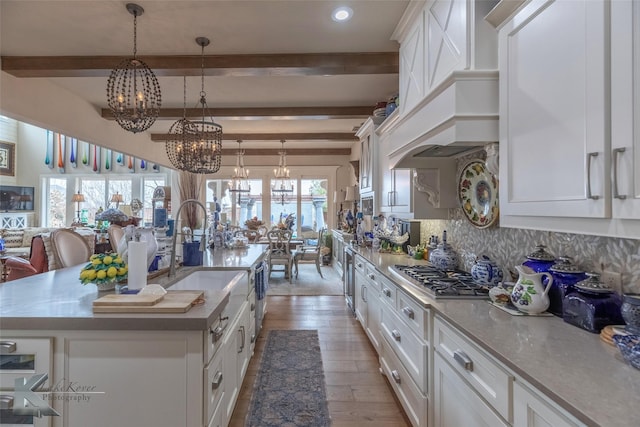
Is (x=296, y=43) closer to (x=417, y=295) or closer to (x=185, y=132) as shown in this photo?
(x=185, y=132)

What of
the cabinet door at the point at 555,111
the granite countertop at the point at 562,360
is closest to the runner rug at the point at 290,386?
the granite countertop at the point at 562,360

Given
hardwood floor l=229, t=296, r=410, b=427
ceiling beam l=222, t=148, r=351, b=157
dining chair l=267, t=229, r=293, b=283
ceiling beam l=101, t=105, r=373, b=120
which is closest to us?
hardwood floor l=229, t=296, r=410, b=427

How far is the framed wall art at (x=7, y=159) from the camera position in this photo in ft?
27.0

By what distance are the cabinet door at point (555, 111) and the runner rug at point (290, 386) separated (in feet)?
6.00

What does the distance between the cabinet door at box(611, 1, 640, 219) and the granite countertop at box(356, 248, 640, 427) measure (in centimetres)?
46

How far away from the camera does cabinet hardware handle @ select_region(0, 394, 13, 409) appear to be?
3.92 ft

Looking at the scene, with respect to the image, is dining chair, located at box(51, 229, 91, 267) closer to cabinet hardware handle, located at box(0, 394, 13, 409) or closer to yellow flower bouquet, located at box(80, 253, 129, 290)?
yellow flower bouquet, located at box(80, 253, 129, 290)

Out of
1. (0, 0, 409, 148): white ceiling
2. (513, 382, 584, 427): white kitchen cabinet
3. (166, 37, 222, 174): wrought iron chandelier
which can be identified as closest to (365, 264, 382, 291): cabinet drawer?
(513, 382, 584, 427): white kitchen cabinet

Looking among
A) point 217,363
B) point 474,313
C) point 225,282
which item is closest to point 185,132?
point 225,282

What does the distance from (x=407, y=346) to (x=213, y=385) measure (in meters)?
1.16

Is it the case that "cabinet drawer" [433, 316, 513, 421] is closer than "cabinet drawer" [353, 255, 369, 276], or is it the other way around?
"cabinet drawer" [433, 316, 513, 421]

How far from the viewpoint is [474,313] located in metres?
1.40

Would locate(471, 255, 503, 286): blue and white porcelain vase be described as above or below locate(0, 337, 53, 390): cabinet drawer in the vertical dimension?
above

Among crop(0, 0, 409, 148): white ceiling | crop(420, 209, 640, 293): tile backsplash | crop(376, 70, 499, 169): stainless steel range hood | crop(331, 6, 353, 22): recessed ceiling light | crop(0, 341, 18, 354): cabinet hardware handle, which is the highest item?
crop(0, 0, 409, 148): white ceiling
